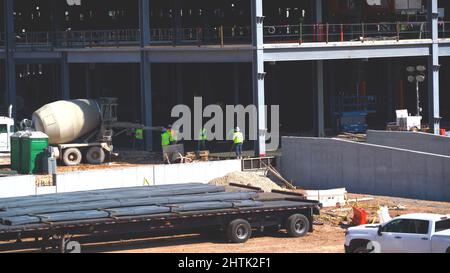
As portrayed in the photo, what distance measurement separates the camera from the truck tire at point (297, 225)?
27156 millimetres

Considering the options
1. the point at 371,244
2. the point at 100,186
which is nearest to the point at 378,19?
the point at 100,186

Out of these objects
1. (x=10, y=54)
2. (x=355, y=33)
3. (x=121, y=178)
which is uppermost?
(x=355, y=33)

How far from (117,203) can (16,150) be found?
14.1 metres

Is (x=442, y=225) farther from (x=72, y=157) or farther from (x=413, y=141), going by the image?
(x=72, y=157)

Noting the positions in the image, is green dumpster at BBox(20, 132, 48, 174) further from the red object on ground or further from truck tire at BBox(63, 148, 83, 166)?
the red object on ground

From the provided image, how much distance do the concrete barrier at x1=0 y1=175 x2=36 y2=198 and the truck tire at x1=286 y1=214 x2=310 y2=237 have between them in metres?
8.98

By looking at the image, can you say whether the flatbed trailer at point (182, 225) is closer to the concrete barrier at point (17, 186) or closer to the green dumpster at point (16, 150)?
the concrete barrier at point (17, 186)

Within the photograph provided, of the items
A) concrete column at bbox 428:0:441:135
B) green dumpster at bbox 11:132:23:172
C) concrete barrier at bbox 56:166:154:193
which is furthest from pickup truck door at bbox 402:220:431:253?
concrete column at bbox 428:0:441:135

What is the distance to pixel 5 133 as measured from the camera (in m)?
43.8

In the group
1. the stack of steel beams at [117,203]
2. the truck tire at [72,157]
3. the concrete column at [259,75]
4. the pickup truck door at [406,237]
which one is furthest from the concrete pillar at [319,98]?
the pickup truck door at [406,237]

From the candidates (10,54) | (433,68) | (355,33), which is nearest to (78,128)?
(355,33)

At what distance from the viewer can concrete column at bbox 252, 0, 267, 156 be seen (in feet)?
131

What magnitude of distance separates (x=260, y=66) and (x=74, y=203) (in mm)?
15858

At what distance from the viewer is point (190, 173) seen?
36.1m
